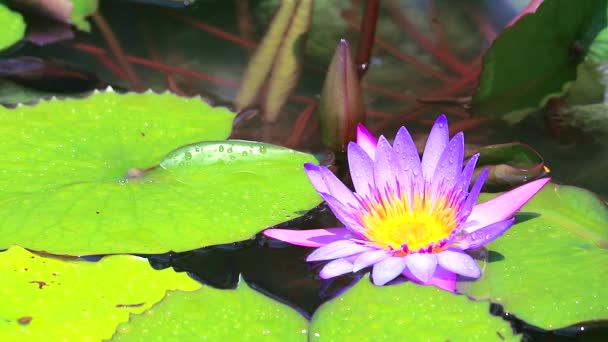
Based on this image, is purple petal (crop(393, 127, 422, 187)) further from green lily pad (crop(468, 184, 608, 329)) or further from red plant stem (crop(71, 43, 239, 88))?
red plant stem (crop(71, 43, 239, 88))

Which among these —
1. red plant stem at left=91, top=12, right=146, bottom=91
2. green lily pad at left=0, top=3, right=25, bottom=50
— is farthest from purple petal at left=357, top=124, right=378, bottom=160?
green lily pad at left=0, top=3, right=25, bottom=50

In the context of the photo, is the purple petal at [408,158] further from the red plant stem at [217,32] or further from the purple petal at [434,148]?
the red plant stem at [217,32]

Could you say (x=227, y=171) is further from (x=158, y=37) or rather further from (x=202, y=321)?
(x=158, y=37)

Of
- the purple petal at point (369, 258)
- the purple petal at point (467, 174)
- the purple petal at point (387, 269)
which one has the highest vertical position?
the purple petal at point (467, 174)

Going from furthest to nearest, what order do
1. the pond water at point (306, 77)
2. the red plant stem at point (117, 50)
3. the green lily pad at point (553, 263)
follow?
the red plant stem at point (117, 50) → the pond water at point (306, 77) → the green lily pad at point (553, 263)

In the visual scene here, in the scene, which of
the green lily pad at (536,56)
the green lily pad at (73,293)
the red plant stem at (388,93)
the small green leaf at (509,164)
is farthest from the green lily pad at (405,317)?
the red plant stem at (388,93)

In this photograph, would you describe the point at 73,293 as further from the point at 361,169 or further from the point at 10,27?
the point at 10,27
